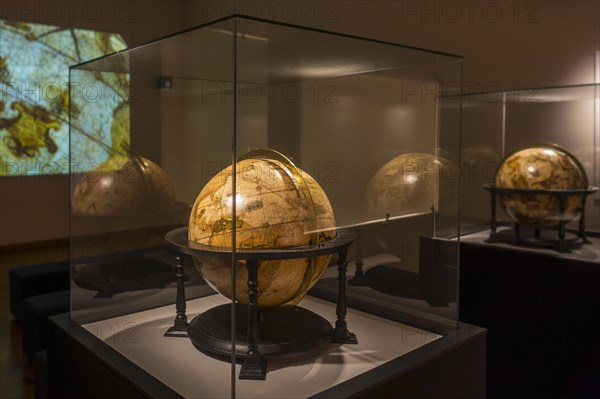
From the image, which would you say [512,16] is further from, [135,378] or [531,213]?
[135,378]

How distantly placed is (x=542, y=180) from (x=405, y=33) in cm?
328

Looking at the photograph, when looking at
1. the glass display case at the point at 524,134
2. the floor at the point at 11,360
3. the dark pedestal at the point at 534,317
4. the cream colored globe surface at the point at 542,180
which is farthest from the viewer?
the floor at the point at 11,360

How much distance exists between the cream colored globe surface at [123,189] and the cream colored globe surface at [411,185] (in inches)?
22.7

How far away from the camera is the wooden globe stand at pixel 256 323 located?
137cm

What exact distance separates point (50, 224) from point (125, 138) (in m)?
7.24

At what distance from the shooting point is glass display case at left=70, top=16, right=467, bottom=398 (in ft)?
4.38

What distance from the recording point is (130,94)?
1.58 m

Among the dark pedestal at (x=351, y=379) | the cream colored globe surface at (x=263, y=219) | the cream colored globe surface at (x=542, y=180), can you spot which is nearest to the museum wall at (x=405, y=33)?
the cream colored globe surface at (x=263, y=219)

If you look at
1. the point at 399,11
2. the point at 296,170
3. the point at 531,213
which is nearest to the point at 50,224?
the point at 399,11

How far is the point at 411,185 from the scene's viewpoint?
5.74 ft

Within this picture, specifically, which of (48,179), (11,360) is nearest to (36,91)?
(48,179)

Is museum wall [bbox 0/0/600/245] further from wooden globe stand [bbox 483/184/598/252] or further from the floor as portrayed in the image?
the floor

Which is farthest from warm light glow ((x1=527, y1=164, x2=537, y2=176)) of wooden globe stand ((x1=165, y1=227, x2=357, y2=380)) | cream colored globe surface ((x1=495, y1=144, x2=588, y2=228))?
wooden globe stand ((x1=165, y1=227, x2=357, y2=380))

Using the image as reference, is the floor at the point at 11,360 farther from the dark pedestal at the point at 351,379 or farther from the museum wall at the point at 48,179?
the dark pedestal at the point at 351,379
